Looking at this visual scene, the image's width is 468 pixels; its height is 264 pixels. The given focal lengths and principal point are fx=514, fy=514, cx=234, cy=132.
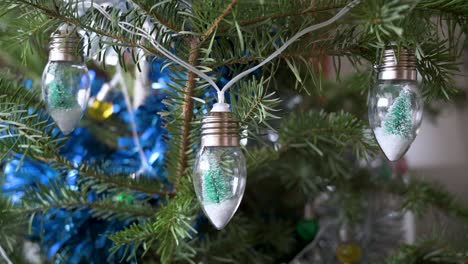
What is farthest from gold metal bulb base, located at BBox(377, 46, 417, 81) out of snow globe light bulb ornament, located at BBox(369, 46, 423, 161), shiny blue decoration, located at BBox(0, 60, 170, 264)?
shiny blue decoration, located at BBox(0, 60, 170, 264)

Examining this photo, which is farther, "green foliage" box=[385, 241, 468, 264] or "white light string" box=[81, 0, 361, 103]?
"green foliage" box=[385, 241, 468, 264]

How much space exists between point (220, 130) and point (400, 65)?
0.44ft

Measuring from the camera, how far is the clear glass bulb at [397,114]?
0.35 m

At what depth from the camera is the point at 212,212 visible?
34cm

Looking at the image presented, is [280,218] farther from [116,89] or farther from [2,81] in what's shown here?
[2,81]

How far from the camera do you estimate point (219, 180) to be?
335 mm

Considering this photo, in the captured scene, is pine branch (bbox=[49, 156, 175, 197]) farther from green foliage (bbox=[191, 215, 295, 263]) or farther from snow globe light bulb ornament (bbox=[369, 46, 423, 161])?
snow globe light bulb ornament (bbox=[369, 46, 423, 161])

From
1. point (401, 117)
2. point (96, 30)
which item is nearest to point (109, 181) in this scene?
point (96, 30)

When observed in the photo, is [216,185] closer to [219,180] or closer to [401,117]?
[219,180]

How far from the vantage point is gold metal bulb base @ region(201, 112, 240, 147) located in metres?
0.33

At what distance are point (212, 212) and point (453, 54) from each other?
0.22 meters

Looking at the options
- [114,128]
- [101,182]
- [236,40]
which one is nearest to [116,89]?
[114,128]

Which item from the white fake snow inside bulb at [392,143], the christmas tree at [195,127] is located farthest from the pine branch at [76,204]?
the white fake snow inside bulb at [392,143]

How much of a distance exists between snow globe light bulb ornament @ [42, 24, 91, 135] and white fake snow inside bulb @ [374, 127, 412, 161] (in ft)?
0.76
